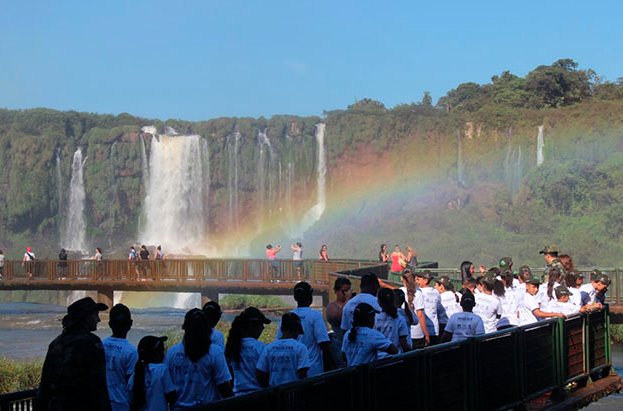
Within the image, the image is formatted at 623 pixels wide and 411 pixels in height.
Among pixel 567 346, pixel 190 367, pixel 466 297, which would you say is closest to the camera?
pixel 190 367

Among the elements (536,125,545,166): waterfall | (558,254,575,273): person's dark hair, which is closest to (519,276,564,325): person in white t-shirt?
(558,254,575,273): person's dark hair

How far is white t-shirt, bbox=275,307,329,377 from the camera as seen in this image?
787 cm

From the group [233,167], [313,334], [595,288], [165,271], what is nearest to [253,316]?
[313,334]

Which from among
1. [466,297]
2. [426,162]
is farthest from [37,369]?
[426,162]

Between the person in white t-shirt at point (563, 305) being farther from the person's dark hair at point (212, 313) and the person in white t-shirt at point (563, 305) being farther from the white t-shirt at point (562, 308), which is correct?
the person's dark hair at point (212, 313)

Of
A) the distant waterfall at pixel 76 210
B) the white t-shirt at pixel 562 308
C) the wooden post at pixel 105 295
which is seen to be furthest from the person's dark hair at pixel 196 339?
the distant waterfall at pixel 76 210

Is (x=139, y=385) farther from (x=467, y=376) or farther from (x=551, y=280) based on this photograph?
(x=551, y=280)

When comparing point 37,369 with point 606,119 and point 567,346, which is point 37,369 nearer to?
point 567,346

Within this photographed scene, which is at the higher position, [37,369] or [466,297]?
[466,297]

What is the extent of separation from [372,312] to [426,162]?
60.9m

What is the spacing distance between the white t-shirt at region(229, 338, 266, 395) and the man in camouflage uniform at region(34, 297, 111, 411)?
4.89 ft

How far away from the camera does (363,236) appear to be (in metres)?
65.7

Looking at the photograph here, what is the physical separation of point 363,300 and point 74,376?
3.79 meters

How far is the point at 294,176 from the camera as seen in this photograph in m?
66.8
